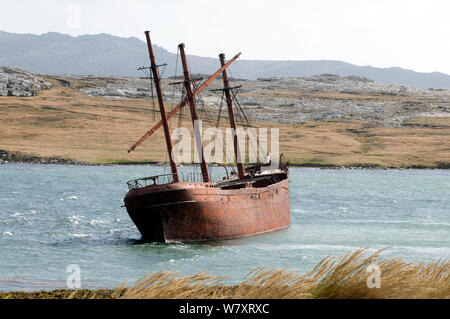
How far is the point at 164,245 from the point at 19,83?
532ft

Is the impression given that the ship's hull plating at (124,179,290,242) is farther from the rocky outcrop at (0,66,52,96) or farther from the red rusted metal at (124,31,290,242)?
the rocky outcrop at (0,66,52,96)

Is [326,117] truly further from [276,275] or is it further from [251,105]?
[276,275]

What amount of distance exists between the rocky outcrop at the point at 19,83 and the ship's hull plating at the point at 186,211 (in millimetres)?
150301

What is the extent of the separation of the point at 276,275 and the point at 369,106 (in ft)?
627

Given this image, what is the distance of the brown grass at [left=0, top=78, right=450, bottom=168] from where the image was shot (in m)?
120

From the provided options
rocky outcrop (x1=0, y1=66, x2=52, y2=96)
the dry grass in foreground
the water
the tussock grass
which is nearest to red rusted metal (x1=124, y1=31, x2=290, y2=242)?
the water

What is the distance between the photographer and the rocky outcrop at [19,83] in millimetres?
175250

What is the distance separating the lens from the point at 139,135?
446 ft

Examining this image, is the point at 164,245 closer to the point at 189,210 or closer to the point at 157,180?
the point at 189,210

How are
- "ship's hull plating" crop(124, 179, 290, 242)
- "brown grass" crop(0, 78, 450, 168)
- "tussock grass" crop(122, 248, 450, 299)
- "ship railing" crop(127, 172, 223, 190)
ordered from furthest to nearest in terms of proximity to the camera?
"brown grass" crop(0, 78, 450, 168) → "ship railing" crop(127, 172, 223, 190) → "ship's hull plating" crop(124, 179, 290, 242) → "tussock grass" crop(122, 248, 450, 299)

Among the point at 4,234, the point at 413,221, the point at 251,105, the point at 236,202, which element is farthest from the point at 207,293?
the point at 251,105

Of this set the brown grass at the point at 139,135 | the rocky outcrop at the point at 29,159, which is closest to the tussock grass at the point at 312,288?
the brown grass at the point at 139,135

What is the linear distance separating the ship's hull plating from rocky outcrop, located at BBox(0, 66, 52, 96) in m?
150
